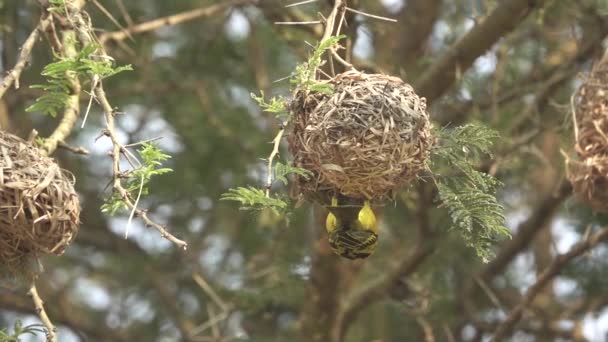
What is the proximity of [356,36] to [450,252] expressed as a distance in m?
1.79

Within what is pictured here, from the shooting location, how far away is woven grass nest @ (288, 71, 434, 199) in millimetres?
2326

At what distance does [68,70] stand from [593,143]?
1.63 metres

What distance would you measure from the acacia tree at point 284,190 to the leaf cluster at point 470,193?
972 millimetres

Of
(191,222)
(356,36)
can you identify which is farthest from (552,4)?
(191,222)

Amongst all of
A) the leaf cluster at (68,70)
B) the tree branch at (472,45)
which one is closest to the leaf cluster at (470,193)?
the leaf cluster at (68,70)

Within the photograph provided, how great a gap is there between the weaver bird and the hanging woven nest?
0.94 metres

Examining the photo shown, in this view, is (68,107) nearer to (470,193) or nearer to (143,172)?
(143,172)

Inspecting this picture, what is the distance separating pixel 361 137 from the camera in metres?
2.32

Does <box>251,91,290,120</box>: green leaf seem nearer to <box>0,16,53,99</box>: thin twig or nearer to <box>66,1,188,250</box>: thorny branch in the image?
<box>66,1,188,250</box>: thorny branch

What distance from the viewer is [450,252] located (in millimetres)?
5270

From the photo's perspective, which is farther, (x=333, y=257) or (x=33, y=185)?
(x=333, y=257)

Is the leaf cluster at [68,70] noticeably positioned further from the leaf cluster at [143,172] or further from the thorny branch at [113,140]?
the leaf cluster at [143,172]

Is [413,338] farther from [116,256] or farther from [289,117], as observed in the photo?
[289,117]

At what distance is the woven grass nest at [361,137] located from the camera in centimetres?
233
